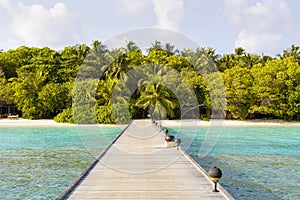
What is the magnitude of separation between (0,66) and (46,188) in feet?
112

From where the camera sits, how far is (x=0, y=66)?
3975cm

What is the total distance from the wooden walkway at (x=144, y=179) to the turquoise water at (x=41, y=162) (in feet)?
4.06

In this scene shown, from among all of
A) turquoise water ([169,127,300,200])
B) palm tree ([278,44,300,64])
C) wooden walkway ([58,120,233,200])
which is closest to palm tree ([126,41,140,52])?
turquoise water ([169,127,300,200])

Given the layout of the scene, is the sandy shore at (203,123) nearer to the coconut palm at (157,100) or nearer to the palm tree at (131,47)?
the coconut palm at (157,100)

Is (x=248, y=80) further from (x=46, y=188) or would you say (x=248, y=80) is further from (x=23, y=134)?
(x=46, y=188)

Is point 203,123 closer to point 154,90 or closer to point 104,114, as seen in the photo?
point 154,90

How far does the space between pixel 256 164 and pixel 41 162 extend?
742 cm

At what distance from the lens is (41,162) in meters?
12.8

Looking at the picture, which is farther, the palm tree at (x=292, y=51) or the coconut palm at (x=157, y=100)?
the palm tree at (x=292, y=51)

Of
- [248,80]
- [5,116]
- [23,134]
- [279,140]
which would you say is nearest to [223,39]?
[279,140]

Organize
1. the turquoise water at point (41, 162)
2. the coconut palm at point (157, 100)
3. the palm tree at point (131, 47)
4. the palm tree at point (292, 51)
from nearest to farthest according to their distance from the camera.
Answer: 1. the turquoise water at point (41, 162)
2. the coconut palm at point (157, 100)
3. the palm tree at point (131, 47)
4. the palm tree at point (292, 51)

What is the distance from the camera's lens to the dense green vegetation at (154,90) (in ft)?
96.7

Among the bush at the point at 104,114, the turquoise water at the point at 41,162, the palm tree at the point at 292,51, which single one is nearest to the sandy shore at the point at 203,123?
the bush at the point at 104,114

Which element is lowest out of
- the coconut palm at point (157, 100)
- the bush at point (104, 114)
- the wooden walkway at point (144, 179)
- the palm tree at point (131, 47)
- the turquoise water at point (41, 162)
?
the turquoise water at point (41, 162)
